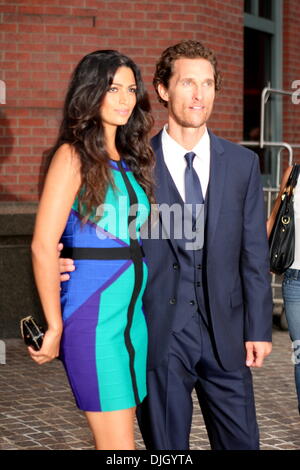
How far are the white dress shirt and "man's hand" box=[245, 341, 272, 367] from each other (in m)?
0.63

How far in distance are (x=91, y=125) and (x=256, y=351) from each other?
3.69 ft

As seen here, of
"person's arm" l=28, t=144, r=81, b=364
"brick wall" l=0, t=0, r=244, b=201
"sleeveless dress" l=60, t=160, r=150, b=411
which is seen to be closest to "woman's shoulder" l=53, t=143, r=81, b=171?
"person's arm" l=28, t=144, r=81, b=364

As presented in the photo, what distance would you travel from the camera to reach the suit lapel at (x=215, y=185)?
3641 millimetres

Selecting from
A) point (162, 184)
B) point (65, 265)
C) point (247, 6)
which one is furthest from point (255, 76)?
point (65, 265)

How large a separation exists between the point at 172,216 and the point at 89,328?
26.0 inches

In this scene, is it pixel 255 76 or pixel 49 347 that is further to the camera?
pixel 255 76

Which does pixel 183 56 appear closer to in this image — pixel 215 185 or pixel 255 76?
pixel 215 185

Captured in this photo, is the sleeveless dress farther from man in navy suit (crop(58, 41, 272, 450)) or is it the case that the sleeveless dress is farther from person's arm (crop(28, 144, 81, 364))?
man in navy suit (crop(58, 41, 272, 450))

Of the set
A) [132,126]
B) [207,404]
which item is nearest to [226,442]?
[207,404]

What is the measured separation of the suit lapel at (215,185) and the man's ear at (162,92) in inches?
10.8

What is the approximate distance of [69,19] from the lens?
933 centimetres

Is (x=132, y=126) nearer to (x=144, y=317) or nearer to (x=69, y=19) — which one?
(x=144, y=317)

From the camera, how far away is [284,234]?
4.59 meters

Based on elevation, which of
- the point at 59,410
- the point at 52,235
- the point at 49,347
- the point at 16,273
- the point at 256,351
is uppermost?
the point at 52,235
